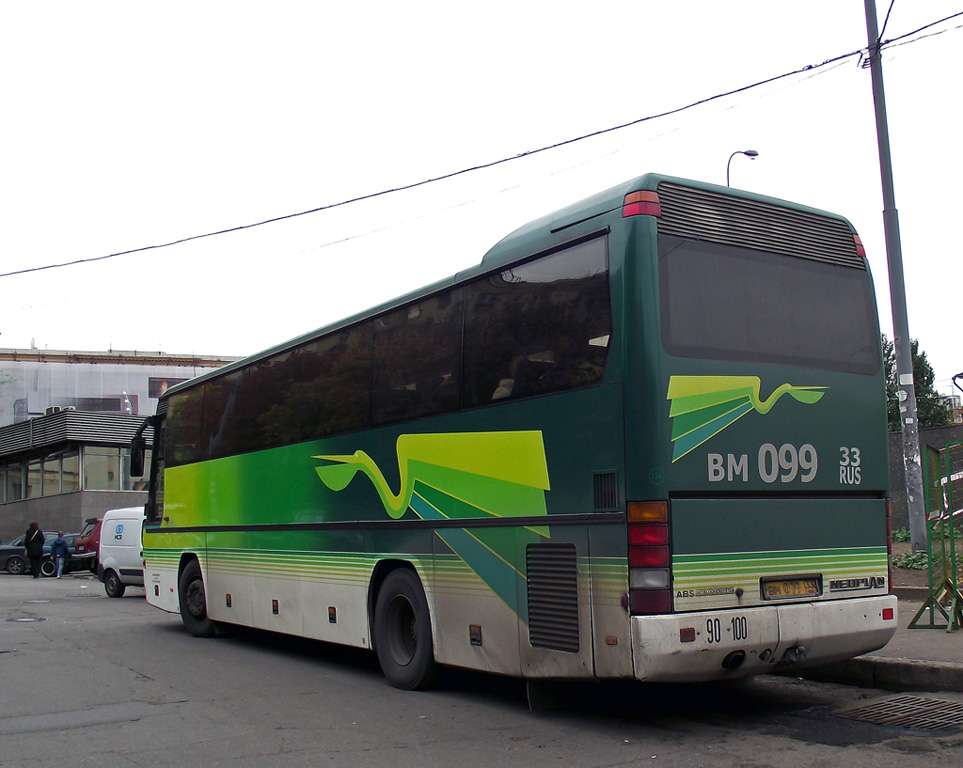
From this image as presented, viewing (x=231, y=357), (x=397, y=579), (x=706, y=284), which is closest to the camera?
(x=706, y=284)

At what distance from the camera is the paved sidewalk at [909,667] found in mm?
7980

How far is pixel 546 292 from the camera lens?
7.73 metres

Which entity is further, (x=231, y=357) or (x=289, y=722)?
(x=231, y=357)

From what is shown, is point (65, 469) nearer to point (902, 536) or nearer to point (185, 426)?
point (185, 426)

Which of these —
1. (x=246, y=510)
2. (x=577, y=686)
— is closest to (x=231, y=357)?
(x=246, y=510)

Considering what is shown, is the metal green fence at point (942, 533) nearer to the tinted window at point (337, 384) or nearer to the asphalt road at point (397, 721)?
the asphalt road at point (397, 721)

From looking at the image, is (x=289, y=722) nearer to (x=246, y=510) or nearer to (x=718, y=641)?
(x=718, y=641)

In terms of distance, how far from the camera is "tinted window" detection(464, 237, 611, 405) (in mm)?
7199

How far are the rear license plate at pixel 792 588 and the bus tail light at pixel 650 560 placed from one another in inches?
35.6

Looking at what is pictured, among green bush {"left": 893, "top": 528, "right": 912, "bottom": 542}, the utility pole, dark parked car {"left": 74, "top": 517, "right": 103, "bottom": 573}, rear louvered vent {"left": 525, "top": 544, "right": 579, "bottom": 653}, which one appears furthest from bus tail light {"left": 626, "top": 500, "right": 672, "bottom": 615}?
dark parked car {"left": 74, "top": 517, "right": 103, "bottom": 573}

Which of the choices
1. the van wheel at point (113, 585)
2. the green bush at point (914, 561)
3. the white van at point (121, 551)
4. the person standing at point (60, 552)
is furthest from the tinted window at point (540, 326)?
the person standing at point (60, 552)

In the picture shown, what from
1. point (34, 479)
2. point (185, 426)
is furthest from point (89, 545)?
point (34, 479)

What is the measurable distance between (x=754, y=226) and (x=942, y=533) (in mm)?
4830

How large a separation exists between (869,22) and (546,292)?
365 inches
